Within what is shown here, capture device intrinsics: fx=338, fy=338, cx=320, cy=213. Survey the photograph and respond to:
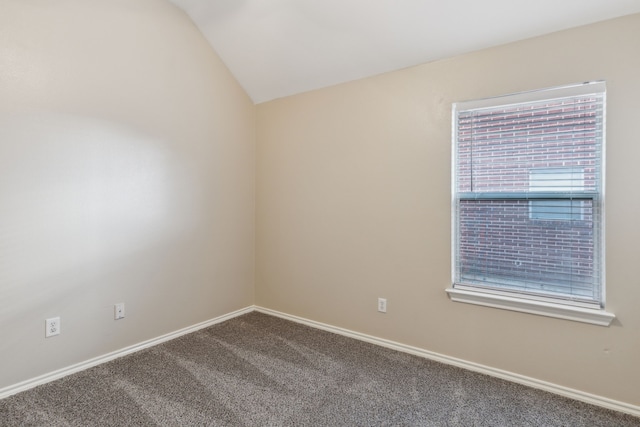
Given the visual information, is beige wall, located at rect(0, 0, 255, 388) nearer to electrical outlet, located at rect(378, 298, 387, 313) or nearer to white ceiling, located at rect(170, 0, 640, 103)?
white ceiling, located at rect(170, 0, 640, 103)

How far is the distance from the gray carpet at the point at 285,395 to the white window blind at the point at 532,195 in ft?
2.08

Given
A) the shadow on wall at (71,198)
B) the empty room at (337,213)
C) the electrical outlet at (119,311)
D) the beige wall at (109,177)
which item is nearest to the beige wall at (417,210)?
the empty room at (337,213)

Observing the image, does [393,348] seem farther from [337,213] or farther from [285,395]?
[337,213]

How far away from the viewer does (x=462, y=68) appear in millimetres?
2344

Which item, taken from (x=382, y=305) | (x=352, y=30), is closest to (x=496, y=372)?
(x=382, y=305)

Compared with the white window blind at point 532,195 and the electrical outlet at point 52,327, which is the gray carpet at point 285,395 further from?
the white window blind at point 532,195

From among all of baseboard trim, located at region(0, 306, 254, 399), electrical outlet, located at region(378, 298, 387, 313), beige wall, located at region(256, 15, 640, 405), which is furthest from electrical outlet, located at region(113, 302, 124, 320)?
electrical outlet, located at region(378, 298, 387, 313)

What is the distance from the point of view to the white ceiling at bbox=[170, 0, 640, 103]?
6.54 ft

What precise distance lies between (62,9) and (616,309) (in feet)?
12.5

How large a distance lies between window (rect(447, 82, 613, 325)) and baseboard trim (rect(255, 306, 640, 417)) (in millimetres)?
442

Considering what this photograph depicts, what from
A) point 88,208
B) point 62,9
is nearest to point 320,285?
point 88,208

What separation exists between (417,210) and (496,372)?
120cm

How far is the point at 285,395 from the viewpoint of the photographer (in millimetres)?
2020

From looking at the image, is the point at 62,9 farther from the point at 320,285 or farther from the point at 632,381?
the point at 632,381
